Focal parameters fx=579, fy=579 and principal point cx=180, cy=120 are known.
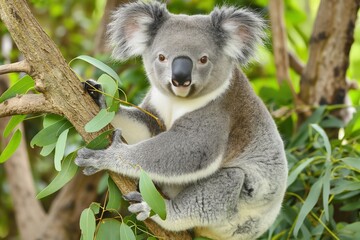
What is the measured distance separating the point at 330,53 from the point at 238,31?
5.71 feet

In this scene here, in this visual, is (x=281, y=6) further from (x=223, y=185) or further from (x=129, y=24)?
(x=223, y=185)

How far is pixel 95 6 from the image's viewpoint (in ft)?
22.0

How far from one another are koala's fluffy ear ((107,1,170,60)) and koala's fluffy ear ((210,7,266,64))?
30 centimetres

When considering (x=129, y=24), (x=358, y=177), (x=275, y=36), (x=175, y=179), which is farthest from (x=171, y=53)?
(x=275, y=36)

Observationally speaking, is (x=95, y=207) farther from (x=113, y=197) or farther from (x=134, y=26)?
(x=134, y=26)

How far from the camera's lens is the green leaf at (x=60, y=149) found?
2529mm

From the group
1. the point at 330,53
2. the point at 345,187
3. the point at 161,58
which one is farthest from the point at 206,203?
the point at 330,53

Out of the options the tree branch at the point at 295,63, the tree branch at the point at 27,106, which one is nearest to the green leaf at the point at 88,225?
the tree branch at the point at 27,106

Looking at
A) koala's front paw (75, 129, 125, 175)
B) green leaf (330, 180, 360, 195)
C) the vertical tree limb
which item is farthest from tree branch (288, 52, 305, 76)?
koala's front paw (75, 129, 125, 175)

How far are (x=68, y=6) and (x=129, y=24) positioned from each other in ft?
10.8

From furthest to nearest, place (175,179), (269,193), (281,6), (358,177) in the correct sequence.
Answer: (281,6), (358,177), (269,193), (175,179)

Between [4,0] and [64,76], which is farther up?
[4,0]

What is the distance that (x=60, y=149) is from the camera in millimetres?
2576

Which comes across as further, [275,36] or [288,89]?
[275,36]
